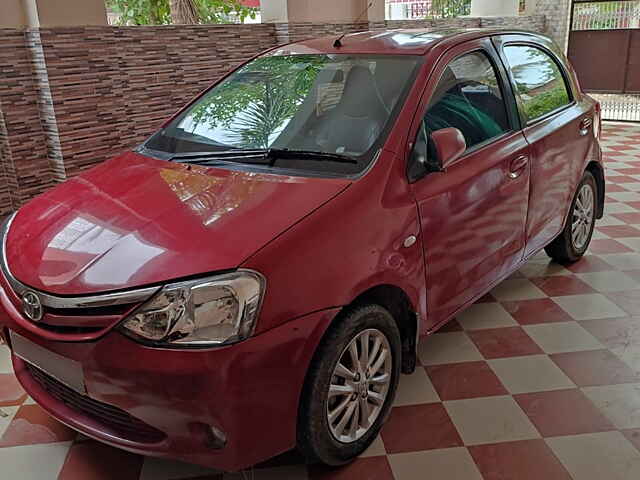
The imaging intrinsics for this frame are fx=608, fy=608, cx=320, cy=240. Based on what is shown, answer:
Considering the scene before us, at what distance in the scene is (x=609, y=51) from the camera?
8.21 metres

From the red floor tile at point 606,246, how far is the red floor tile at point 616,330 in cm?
98

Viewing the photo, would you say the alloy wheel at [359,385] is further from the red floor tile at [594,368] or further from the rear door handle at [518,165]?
the rear door handle at [518,165]

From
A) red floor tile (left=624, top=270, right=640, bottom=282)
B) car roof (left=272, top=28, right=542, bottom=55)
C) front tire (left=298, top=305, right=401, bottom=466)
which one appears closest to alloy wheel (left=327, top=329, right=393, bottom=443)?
front tire (left=298, top=305, right=401, bottom=466)

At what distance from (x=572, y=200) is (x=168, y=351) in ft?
8.44

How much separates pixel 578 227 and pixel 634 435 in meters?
1.68

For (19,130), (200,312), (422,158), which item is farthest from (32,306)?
(19,130)

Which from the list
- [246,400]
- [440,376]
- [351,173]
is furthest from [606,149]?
[246,400]

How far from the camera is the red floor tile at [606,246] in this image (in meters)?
3.91

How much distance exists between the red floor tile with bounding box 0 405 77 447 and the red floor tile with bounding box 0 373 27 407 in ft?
0.27

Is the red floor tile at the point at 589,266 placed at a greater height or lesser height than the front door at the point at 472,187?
lesser

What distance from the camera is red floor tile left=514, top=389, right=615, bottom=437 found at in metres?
2.22

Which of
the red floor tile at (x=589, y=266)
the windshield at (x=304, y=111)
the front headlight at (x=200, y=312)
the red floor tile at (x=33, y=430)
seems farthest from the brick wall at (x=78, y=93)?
the red floor tile at (x=589, y=266)

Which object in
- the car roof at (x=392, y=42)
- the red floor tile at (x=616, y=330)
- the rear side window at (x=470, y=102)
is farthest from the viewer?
the red floor tile at (x=616, y=330)

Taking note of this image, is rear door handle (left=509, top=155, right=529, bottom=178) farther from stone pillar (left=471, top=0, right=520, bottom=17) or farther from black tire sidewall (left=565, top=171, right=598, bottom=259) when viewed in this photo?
stone pillar (left=471, top=0, right=520, bottom=17)
